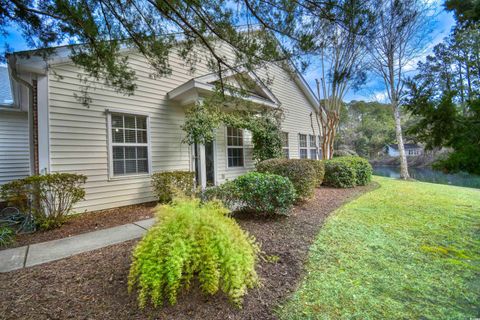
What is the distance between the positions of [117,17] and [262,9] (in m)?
2.32

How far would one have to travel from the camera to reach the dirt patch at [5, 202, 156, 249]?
3904 mm

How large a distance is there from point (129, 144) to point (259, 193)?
13.0 ft

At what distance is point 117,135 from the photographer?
232 inches

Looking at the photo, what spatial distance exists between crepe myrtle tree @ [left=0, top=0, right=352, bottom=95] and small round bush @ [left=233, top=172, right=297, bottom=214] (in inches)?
82.8

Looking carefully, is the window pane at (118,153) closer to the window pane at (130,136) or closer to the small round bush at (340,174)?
the window pane at (130,136)

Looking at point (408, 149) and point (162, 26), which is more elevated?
point (162, 26)

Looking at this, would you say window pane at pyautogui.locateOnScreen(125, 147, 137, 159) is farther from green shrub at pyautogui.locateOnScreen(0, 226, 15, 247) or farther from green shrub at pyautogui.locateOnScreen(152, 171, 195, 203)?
green shrub at pyautogui.locateOnScreen(0, 226, 15, 247)

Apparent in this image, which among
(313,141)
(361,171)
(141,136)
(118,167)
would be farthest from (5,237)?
(313,141)

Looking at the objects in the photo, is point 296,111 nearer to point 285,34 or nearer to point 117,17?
point 285,34

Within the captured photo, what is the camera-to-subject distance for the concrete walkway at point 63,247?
9.62 feet

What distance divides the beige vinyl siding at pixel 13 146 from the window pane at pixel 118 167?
524 cm

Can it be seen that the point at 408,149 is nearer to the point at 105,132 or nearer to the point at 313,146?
the point at 313,146

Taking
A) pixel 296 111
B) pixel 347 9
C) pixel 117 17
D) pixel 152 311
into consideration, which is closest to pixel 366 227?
pixel 347 9

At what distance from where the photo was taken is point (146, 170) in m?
6.43
